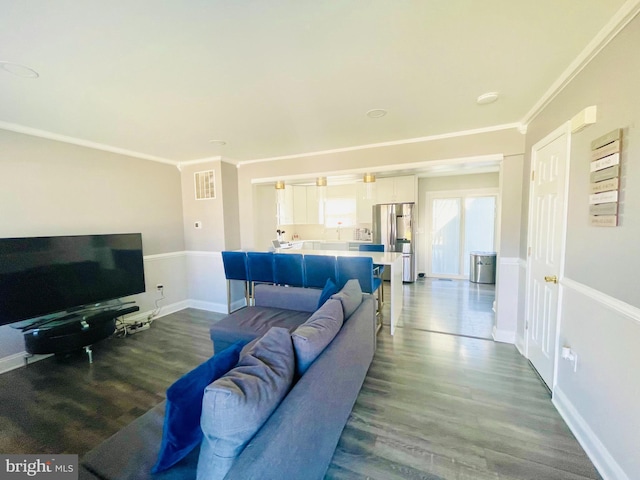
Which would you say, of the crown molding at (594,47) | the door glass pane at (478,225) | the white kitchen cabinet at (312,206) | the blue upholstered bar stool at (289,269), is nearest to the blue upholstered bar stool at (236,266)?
the blue upholstered bar stool at (289,269)

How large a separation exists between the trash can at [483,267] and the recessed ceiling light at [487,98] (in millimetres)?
4116

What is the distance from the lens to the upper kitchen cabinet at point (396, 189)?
5.50 metres

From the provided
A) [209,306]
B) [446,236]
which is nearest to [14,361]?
[209,306]

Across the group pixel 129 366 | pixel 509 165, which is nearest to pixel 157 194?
pixel 129 366

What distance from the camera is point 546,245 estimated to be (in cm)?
226

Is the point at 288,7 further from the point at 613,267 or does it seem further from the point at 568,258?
the point at 568,258

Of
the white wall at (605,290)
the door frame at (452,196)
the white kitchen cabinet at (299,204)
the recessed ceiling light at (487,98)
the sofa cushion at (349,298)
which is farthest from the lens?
the white kitchen cabinet at (299,204)

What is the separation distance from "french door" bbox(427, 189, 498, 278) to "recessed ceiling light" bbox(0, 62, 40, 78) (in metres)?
6.37

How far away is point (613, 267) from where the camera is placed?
1.43 meters

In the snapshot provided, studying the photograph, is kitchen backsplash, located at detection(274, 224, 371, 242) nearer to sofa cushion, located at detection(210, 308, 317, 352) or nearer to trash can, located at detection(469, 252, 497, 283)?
trash can, located at detection(469, 252, 497, 283)

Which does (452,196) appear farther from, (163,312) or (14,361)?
(14,361)

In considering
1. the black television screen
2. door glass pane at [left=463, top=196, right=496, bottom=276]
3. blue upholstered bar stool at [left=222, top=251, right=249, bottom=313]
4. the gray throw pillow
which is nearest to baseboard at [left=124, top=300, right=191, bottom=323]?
the black television screen

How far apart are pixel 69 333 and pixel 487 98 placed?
457 cm

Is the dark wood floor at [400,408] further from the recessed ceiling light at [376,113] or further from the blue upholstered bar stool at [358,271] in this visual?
the recessed ceiling light at [376,113]
